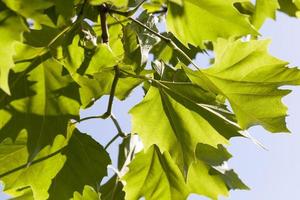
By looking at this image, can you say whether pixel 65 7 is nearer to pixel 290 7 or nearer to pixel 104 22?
pixel 104 22

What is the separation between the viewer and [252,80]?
146 cm

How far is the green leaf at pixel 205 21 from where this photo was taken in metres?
1.31

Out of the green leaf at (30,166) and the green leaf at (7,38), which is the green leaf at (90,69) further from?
the green leaf at (7,38)

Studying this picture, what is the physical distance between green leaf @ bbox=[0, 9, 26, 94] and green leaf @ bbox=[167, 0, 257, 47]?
40cm

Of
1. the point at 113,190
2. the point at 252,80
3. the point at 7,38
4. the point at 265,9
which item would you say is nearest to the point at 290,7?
the point at 265,9

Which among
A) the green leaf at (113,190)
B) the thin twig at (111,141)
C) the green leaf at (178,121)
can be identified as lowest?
the green leaf at (113,190)

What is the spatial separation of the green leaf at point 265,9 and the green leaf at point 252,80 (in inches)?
12.1

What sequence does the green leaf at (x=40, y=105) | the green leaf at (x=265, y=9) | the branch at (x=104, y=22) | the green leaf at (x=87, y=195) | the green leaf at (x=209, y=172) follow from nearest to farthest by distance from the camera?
1. the green leaf at (x=40, y=105)
2. the branch at (x=104, y=22)
3. the green leaf at (x=87, y=195)
4. the green leaf at (x=209, y=172)
5. the green leaf at (x=265, y=9)

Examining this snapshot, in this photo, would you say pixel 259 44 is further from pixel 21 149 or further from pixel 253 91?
pixel 21 149

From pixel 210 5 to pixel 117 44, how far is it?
0.36 metres

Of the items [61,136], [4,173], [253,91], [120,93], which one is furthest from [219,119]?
[4,173]

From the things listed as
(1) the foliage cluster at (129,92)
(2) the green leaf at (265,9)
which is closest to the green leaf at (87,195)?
(1) the foliage cluster at (129,92)

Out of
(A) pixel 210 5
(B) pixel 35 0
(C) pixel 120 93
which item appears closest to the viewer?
(B) pixel 35 0

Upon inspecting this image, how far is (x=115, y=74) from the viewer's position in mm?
1436
